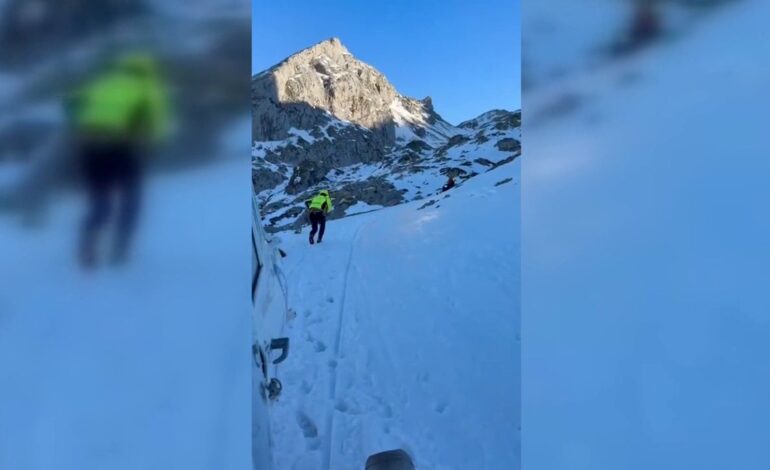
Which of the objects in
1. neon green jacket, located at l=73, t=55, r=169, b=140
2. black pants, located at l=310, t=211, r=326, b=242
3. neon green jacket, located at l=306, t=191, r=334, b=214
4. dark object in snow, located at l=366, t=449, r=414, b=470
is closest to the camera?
neon green jacket, located at l=73, t=55, r=169, b=140

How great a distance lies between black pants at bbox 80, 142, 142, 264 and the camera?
133 centimetres

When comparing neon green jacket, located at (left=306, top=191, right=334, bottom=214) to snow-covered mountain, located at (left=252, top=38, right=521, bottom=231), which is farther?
snow-covered mountain, located at (left=252, top=38, right=521, bottom=231)

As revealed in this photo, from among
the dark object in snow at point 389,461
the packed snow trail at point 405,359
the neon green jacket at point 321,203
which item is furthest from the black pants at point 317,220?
the dark object in snow at point 389,461

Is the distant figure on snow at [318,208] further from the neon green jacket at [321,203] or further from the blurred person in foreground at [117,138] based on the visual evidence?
the blurred person in foreground at [117,138]

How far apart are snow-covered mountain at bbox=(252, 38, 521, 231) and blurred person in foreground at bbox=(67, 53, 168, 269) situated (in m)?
62.6

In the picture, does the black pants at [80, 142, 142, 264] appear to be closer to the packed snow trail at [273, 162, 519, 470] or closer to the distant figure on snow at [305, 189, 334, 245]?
the packed snow trail at [273, 162, 519, 470]

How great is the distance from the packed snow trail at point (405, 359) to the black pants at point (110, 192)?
2.74 m

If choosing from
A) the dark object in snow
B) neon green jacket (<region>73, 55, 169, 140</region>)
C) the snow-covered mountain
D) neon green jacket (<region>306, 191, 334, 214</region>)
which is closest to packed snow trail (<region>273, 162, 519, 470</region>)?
the dark object in snow

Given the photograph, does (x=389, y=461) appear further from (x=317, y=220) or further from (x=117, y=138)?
(x=317, y=220)

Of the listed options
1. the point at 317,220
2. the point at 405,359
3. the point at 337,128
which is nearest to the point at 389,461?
the point at 405,359

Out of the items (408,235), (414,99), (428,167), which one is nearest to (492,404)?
(408,235)

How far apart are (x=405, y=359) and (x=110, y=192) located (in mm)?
4243

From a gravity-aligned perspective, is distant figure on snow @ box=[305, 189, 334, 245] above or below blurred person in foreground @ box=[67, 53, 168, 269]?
above

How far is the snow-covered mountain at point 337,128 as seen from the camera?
78562 mm
